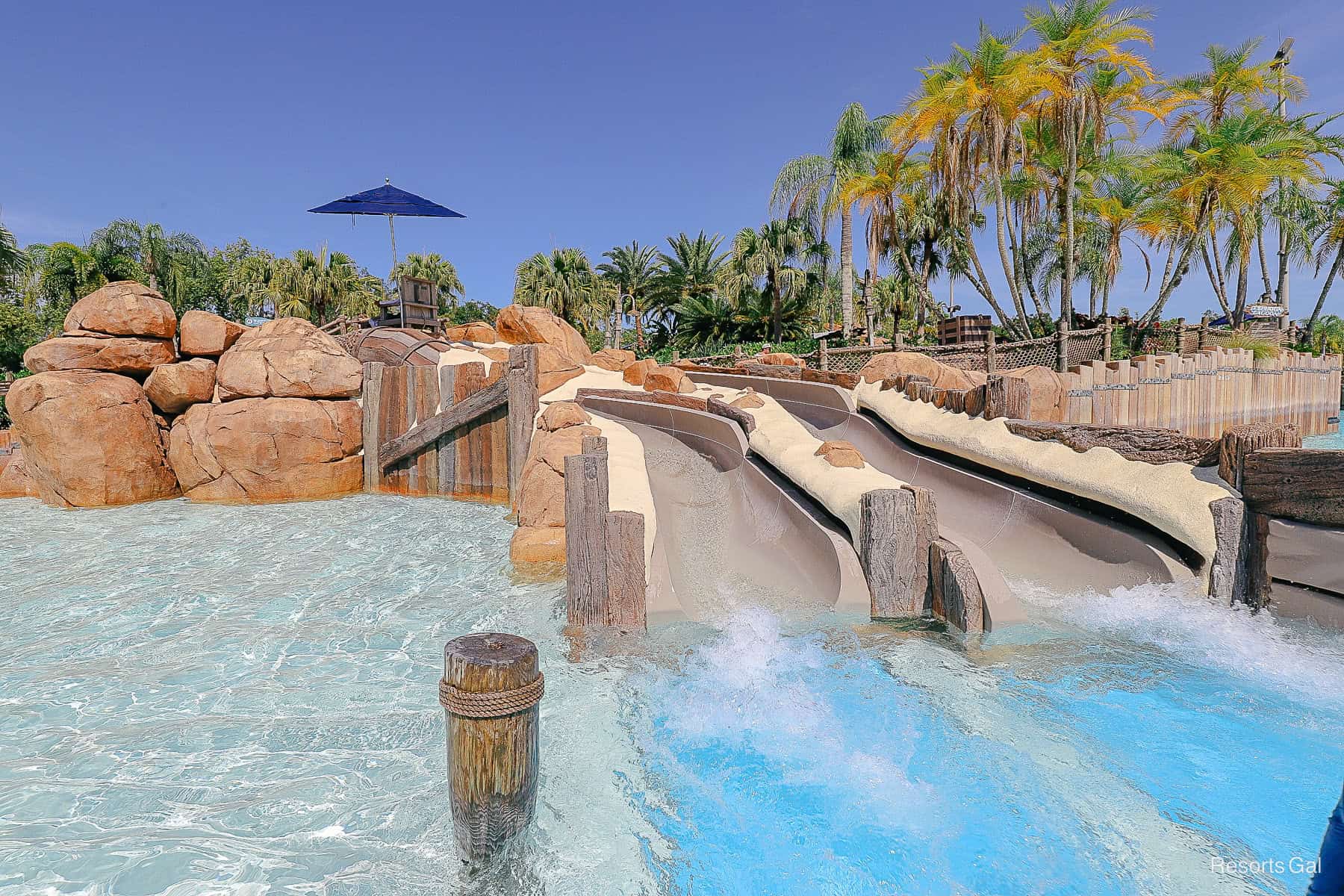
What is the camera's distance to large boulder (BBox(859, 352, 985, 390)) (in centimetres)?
905

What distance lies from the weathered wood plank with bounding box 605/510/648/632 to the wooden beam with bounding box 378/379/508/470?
4.83m

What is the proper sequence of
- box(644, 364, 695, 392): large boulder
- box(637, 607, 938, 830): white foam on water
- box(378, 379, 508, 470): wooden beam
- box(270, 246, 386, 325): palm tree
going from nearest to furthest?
1. box(637, 607, 938, 830): white foam on water
2. box(378, 379, 508, 470): wooden beam
3. box(644, 364, 695, 392): large boulder
4. box(270, 246, 386, 325): palm tree

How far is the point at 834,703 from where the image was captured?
339 cm

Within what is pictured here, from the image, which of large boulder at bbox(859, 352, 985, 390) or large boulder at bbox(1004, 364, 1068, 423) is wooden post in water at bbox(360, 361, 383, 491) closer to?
large boulder at bbox(859, 352, 985, 390)

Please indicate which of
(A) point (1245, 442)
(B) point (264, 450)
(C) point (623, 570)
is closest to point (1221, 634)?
(A) point (1245, 442)

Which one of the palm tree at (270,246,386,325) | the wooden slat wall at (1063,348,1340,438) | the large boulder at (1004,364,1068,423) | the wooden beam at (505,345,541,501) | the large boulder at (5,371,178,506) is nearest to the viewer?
the large boulder at (1004,364,1068,423)

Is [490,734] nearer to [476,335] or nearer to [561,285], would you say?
[476,335]

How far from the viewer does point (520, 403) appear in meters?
8.35

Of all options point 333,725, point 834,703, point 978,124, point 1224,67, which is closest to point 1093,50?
point 978,124

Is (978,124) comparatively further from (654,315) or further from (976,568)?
(654,315)

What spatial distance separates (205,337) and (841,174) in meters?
24.5

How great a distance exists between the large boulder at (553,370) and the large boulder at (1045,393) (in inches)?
299

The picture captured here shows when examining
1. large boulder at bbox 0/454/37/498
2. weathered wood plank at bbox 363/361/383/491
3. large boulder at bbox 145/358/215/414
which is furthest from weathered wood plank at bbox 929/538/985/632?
large boulder at bbox 0/454/37/498

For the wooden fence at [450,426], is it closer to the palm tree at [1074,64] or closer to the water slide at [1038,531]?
the water slide at [1038,531]
